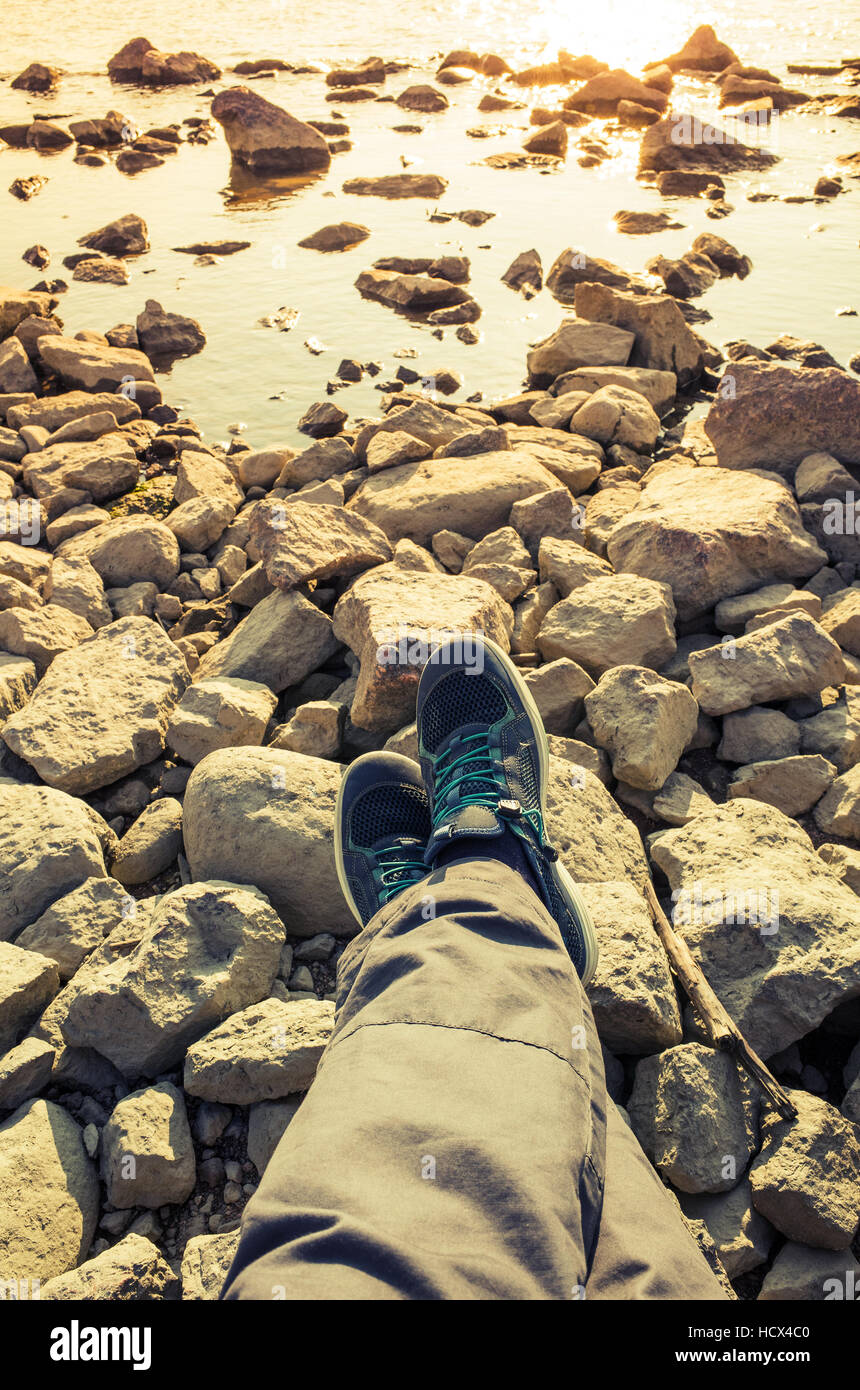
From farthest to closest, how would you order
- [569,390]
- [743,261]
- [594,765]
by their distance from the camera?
[743,261]
[569,390]
[594,765]

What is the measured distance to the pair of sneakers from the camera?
231 centimetres

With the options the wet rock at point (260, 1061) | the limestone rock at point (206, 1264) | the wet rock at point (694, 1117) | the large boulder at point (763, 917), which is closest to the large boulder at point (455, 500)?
the large boulder at point (763, 917)

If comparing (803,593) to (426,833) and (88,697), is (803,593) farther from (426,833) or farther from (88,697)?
(88,697)

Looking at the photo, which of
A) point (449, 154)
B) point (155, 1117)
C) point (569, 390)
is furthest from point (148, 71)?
point (155, 1117)

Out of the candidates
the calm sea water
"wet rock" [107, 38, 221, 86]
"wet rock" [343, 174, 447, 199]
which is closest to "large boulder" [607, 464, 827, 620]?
the calm sea water

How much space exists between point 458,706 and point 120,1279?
174 centimetres

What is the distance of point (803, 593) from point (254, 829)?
98.5 inches

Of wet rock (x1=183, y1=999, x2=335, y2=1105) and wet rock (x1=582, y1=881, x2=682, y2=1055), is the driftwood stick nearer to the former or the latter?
wet rock (x1=582, y1=881, x2=682, y2=1055)

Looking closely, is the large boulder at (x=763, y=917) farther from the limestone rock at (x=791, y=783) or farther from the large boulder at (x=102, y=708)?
the large boulder at (x=102, y=708)

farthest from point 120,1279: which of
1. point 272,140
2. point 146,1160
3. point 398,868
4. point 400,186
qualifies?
point 272,140

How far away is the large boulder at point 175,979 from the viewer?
2375 mm

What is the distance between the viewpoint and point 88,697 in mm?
3625

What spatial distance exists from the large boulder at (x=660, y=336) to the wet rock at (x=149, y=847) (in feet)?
17.6

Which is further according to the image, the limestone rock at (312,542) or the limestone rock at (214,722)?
the limestone rock at (312,542)
